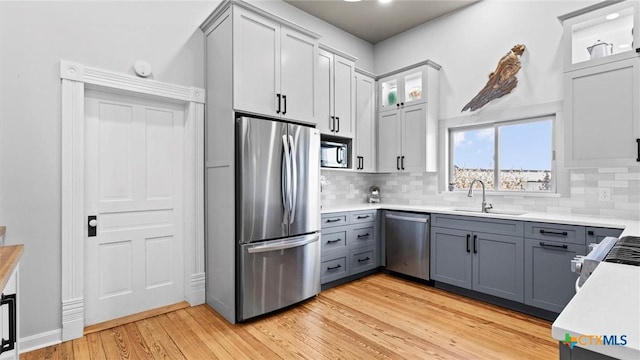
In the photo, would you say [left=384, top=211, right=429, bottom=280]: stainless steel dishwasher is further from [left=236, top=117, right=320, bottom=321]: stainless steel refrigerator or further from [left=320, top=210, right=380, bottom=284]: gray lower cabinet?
[left=236, top=117, right=320, bottom=321]: stainless steel refrigerator

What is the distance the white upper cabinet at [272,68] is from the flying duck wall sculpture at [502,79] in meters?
2.07

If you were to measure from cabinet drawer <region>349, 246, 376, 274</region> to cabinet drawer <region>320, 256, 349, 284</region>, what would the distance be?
0.39 ft

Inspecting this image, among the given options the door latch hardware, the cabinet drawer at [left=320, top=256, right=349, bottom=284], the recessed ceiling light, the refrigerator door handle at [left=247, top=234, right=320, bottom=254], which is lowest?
the cabinet drawer at [left=320, top=256, right=349, bottom=284]

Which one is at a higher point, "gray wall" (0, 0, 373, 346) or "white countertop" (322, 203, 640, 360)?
"gray wall" (0, 0, 373, 346)

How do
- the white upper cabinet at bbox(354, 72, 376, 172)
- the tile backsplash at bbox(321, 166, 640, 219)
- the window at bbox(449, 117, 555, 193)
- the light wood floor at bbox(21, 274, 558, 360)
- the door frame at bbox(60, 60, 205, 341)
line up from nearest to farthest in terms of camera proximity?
the light wood floor at bbox(21, 274, 558, 360), the door frame at bbox(60, 60, 205, 341), the tile backsplash at bbox(321, 166, 640, 219), the window at bbox(449, 117, 555, 193), the white upper cabinet at bbox(354, 72, 376, 172)

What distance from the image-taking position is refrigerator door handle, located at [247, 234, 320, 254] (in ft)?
8.91

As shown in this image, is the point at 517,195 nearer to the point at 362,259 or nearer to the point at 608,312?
the point at 362,259

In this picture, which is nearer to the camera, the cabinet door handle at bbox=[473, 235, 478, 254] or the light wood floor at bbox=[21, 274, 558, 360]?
the light wood floor at bbox=[21, 274, 558, 360]

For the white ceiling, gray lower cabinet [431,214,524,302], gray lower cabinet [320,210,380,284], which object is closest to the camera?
gray lower cabinet [431,214,524,302]

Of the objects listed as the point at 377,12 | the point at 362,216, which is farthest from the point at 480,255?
the point at 377,12

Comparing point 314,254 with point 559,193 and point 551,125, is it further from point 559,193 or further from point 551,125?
point 551,125

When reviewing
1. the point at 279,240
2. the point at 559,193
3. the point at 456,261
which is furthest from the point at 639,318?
→ the point at 559,193

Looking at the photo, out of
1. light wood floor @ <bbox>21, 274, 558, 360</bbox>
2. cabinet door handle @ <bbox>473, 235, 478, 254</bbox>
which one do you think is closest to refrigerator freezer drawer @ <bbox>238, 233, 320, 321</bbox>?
light wood floor @ <bbox>21, 274, 558, 360</bbox>

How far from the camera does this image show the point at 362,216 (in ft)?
12.7
